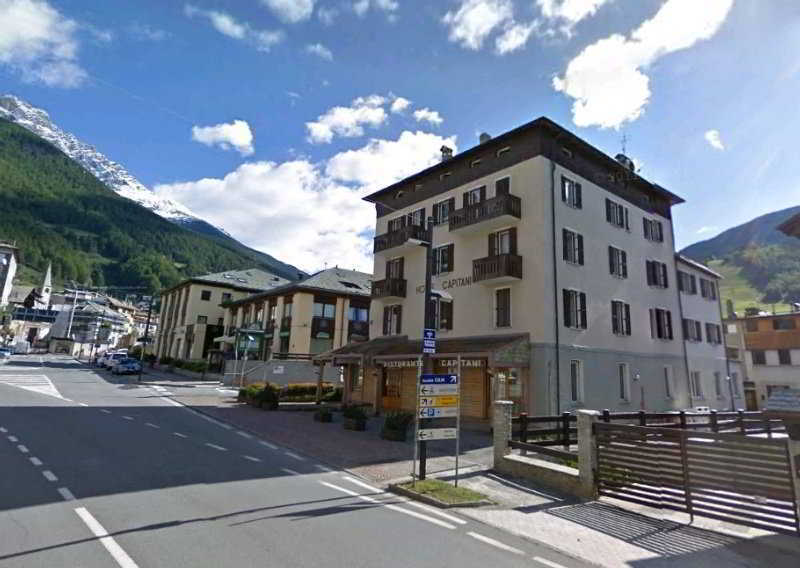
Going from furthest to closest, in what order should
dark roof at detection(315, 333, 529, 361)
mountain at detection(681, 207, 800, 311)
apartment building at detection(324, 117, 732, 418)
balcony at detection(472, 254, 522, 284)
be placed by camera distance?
mountain at detection(681, 207, 800, 311), balcony at detection(472, 254, 522, 284), apartment building at detection(324, 117, 732, 418), dark roof at detection(315, 333, 529, 361)

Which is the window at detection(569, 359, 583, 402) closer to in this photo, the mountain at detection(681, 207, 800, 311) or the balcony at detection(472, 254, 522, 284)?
the balcony at detection(472, 254, 522, 284)

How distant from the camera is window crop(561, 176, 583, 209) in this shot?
23547 mm

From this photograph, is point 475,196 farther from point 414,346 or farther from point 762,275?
point 762,275

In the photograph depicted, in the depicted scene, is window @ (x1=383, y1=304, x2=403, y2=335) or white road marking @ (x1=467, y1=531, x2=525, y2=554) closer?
white road marking @ (x1=467, y1=531, x2=525, y2=554)

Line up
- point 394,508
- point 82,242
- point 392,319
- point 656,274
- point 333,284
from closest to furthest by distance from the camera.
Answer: point 394,508, point 656,274, point 392,319, point 333,284, point 82,242

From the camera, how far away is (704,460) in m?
7.95

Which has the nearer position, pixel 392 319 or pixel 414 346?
pixel 414 346

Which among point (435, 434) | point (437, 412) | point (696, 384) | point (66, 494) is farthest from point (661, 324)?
point (66, 494)

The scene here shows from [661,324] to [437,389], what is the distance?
2282 centimetres

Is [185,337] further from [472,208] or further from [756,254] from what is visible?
[756,254]

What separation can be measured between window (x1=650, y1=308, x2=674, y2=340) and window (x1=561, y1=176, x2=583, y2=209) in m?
8.75

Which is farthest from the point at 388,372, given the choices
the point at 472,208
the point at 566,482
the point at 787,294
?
the point at 787,294

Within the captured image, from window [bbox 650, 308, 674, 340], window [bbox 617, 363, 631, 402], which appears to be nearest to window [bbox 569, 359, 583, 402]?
window [bbox 617, 363, 631, 402]

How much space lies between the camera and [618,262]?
25875 mm
